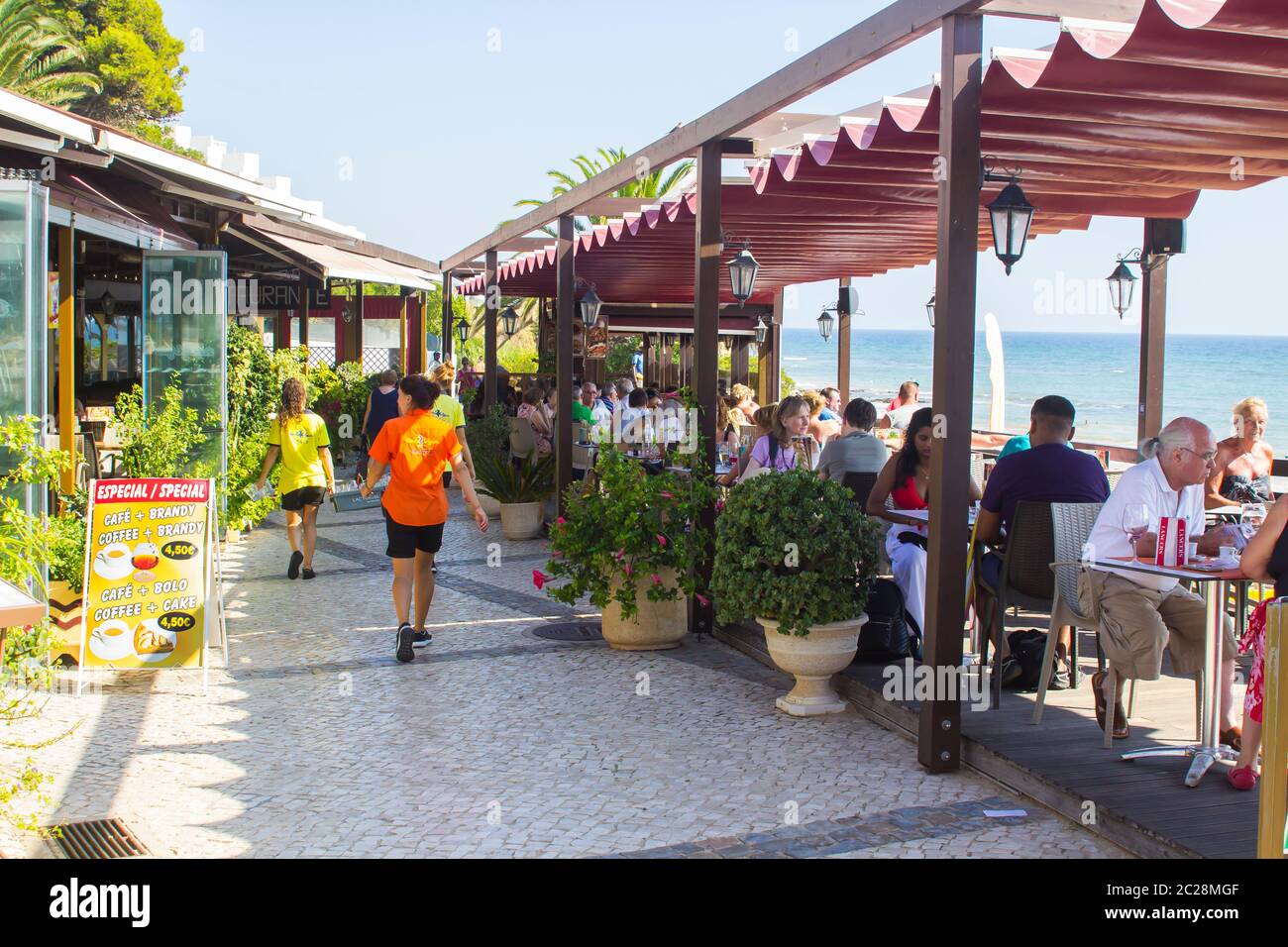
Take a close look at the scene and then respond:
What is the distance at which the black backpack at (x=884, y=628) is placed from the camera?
6.66m

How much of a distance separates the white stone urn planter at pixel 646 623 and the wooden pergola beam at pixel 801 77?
2.78 m

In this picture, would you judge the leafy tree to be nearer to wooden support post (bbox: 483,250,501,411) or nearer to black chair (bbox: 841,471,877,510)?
wooden support post (bbox: 483,250,501,411)

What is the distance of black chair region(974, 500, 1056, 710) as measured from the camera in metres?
5.79

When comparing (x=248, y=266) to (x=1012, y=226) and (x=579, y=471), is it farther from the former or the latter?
(x=1012, y=226)

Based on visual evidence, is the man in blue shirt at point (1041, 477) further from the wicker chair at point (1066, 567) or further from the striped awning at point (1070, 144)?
the striped awning at point (1070, 144)

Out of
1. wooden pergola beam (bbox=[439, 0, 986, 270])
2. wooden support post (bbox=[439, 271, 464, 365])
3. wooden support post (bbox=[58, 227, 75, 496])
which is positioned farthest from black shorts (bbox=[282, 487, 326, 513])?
wooden support post (bbox=[439, 271, 464, 365])

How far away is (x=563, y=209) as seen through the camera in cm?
1109

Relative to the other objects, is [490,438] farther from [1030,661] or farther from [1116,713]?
[1116,713]

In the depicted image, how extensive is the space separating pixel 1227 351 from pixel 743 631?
91416mm

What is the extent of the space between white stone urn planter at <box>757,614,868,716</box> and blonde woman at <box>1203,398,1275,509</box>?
3.38 meters

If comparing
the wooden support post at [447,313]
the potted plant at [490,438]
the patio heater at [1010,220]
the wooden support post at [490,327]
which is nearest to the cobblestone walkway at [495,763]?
the patio heater at [1010,220]
